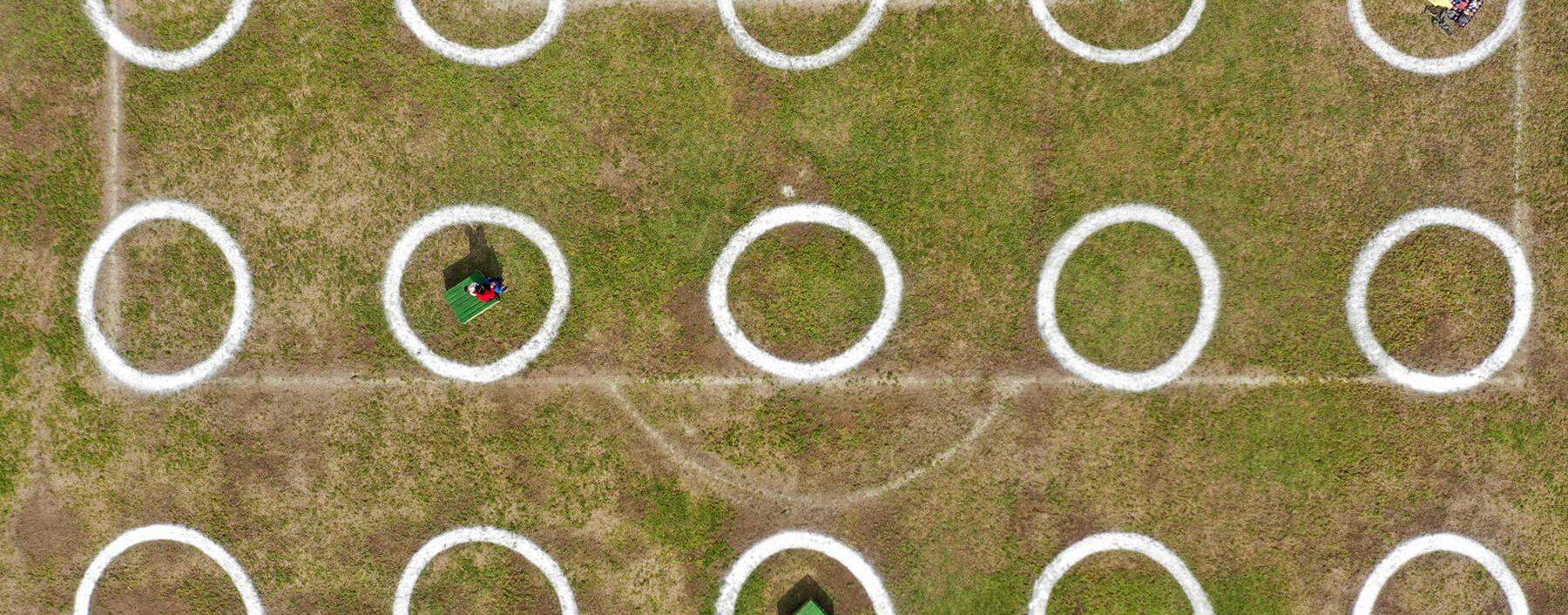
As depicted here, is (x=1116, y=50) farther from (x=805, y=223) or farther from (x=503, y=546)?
(x=503, y=546)

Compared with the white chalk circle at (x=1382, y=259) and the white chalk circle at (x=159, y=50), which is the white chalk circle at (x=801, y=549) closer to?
the white chalk circle at (x=1382, y=259)

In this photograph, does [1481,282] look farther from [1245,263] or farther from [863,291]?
[863,291]

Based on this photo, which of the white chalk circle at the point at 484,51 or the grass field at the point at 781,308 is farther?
the white chalk circle at the point at 484,51

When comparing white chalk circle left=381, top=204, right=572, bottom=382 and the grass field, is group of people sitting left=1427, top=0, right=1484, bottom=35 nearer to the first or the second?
the grass field

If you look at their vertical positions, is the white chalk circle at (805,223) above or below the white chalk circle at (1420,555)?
above

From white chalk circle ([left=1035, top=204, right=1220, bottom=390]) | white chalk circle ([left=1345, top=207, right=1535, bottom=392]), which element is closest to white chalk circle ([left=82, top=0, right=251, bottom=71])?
white chalk circle ([left=1035, top=204, right=1220, bottom=390])

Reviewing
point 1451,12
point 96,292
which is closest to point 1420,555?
point 1451,12

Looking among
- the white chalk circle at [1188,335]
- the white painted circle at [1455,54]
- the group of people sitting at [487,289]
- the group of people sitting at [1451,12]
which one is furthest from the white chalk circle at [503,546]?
the group of people sitting at [1451,12]
